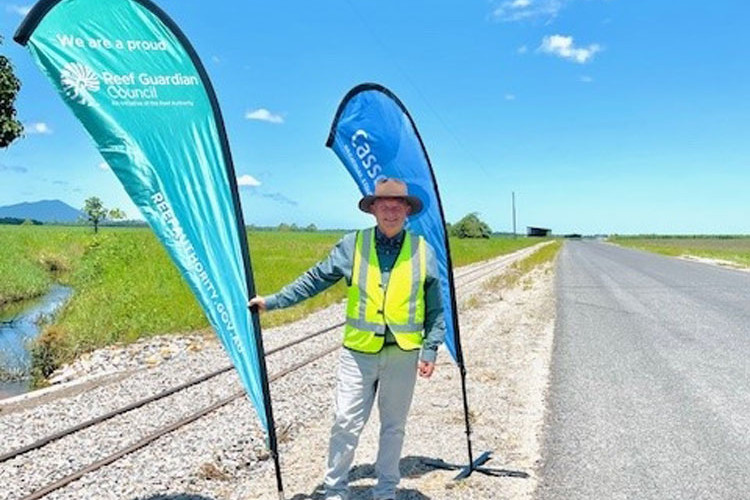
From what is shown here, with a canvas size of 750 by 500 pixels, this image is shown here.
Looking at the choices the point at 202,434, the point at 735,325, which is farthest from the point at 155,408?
the point at 735,325

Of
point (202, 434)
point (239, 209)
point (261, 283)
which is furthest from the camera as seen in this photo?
point (261, 283)

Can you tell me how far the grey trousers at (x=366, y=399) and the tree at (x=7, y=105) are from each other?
15.6 meters

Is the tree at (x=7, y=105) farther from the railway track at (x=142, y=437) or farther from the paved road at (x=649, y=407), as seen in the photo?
the paved road at (x=649, y=407)

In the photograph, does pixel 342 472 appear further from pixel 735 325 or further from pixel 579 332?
pixel 735 325

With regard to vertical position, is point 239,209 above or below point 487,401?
above

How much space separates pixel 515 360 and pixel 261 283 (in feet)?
48.9

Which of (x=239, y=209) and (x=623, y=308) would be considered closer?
(x=239, y=209)

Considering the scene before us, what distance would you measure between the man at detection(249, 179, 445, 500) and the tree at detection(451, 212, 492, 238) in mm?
Answer: 126726

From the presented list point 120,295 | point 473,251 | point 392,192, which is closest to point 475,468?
point 392,192

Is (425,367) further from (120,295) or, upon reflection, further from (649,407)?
(120,295)

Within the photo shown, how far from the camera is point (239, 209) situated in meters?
3.64

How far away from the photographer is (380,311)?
378 cm

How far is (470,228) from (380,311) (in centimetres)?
12844

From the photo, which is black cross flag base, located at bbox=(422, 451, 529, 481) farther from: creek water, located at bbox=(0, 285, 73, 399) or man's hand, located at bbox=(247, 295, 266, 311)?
creek water, located at bbox=(0, 285, 73, 399)
